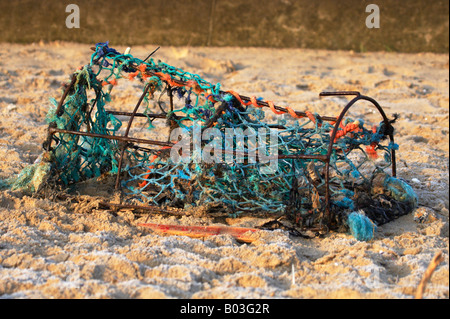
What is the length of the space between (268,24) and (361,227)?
4405 millimetres

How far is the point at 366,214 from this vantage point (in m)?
2.94

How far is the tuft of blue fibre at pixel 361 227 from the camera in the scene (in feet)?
8.96

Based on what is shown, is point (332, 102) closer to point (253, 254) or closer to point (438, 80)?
point (438, 80)

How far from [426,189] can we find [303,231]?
3.39 feet

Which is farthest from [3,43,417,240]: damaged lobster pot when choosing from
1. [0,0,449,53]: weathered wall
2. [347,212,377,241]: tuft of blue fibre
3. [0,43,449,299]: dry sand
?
[0,0,449,53]: weathered wall

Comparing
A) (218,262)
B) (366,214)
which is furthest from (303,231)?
(218,262)

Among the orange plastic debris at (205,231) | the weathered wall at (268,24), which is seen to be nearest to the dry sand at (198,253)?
the orange plastic debris at (205,231)

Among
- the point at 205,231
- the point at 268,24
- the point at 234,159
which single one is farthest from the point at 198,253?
the point at 268,24

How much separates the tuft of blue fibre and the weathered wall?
168 inches

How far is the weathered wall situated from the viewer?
6.60 meters

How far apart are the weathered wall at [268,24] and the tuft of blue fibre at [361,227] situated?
4.26 m

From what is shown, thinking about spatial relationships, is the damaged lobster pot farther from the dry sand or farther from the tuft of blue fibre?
the dry sand
